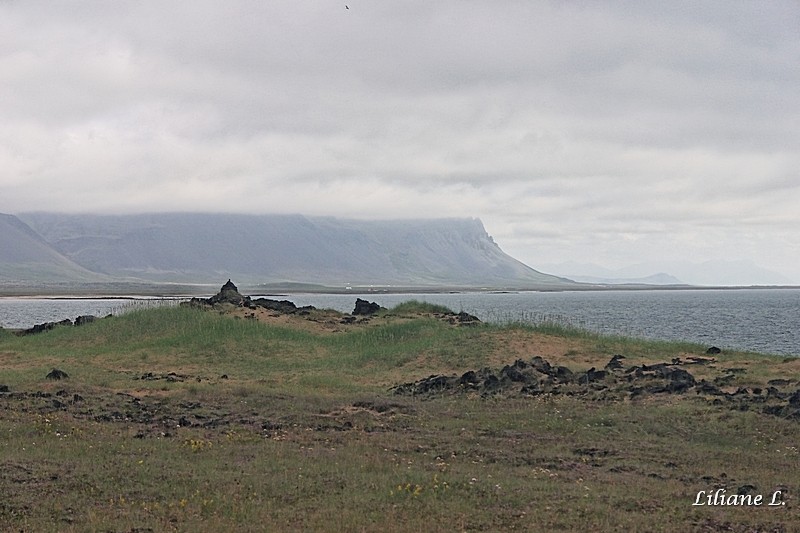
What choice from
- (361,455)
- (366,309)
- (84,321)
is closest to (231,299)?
(84,321)

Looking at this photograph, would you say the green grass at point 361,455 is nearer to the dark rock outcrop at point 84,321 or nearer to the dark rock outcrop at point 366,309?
the dark rock outcrop at point 84,321

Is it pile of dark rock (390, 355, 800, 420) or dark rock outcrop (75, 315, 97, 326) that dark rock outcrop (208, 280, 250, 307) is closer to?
dark rock outcrop (75, 315, 97, 326)

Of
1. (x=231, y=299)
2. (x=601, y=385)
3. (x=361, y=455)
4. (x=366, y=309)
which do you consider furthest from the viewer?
(x=366, y=309)

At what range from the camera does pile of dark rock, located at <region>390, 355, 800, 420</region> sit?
2569cm

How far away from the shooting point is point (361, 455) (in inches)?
709

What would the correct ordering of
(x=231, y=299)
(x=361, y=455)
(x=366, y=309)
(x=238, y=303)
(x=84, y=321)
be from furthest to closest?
(x=366, y=309) → (x=231, y=299) → (x=238, y=303) → (x=84, y=321) → (x=361, y=455)

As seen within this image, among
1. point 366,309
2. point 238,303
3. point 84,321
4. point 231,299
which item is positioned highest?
point 231,299

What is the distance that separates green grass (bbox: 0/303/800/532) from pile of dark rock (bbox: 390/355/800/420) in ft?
3.04

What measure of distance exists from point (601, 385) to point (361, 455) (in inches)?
507

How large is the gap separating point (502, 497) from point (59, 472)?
8097 millimetres

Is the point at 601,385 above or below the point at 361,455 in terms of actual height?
above

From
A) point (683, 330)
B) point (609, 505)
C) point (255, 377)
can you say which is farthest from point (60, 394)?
point (683, 330)

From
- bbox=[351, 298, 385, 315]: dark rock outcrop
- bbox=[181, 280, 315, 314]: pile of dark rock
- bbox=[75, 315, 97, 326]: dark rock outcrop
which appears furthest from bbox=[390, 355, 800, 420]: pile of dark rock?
bbox=[351, 298, 385, 315]: dark rock outcrop

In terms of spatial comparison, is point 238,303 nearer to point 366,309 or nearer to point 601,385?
point 366,309
